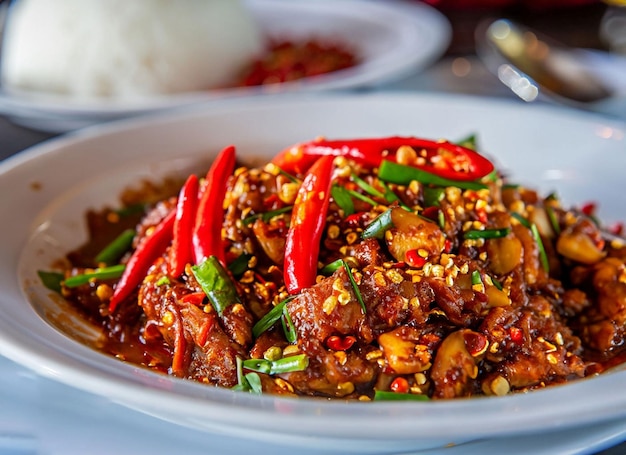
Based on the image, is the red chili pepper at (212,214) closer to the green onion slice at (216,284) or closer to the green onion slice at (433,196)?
the green onion slice at (216,284)

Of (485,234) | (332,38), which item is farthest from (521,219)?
(332,38)

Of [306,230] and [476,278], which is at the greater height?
[306,230]

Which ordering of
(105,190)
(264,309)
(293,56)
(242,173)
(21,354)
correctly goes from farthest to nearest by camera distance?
(293,56) → (105,190) → (242,173) → (264,309) → (21,354)

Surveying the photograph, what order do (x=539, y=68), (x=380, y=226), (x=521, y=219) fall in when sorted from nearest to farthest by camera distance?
(x=380, y=226), (x=521, y=219), (x=539, y=68)

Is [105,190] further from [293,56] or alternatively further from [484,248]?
[293,56]

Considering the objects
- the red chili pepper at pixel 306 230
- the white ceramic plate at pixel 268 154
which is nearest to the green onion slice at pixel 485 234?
Result: the red chili pepper at pixel 306 230

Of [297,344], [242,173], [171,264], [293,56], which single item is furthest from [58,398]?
[293,56]

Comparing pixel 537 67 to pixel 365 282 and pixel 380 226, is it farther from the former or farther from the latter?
pixel 365 282

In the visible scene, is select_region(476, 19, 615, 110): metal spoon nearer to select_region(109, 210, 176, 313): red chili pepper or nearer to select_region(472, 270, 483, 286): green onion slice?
select_region(472, 270, 483, 286): green onion slice
